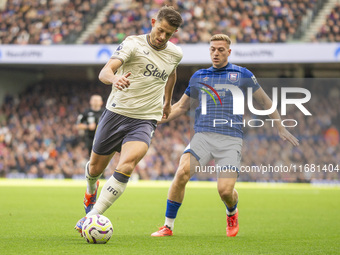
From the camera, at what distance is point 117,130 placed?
7.02 m

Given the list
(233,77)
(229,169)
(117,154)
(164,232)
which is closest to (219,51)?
(233,77)

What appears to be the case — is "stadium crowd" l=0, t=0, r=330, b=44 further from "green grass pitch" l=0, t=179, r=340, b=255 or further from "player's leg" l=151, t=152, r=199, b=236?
"player's leg" l=151, t=152, r=199, b=236

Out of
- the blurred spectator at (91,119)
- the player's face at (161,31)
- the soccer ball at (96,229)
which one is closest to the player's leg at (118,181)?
the soccer ball at (96,229)

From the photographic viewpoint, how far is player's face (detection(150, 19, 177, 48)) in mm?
6712

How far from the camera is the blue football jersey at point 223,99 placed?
25.7 feet

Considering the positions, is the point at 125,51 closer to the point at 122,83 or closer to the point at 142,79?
the point at 142,79

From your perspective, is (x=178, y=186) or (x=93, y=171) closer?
(x=93, y=171)

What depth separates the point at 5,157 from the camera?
1079 inches

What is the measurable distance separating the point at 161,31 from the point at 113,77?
1008mm

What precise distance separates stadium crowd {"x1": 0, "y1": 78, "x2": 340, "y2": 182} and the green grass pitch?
9.34 m

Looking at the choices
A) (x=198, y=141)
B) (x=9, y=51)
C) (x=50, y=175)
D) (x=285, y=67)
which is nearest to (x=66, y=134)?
(x=50, y=175)

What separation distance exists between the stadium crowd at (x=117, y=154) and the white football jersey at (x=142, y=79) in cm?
1468

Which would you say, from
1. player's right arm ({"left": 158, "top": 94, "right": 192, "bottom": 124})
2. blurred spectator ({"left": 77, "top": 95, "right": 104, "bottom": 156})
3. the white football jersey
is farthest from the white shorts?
blurred spectator ({"left": 77, "top": 95, "right": 104, "bottom": 156})

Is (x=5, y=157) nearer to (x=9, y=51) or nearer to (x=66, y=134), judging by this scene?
(x=66, y=134)
